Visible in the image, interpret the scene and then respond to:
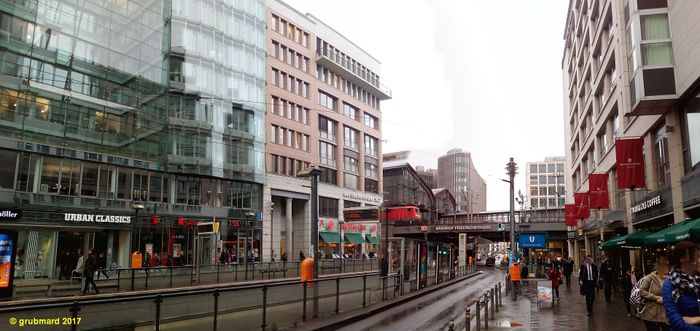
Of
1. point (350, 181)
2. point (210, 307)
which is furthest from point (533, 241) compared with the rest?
point (350, 181)

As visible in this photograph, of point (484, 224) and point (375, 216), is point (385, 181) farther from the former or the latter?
point (375, 216)

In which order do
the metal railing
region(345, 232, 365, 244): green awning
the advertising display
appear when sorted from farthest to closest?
region(345, 232, 365, 244): green awning < the advertising display < the metal railing

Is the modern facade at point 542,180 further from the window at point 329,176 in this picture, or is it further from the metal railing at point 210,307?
the metal railing at point 210,307

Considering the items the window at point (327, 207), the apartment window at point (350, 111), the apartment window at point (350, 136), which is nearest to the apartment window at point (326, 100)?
the apartment window at point (350, 111)

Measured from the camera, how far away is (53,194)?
32938 millimetres

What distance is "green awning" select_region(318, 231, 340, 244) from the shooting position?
5922cm

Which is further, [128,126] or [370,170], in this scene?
[370,170]

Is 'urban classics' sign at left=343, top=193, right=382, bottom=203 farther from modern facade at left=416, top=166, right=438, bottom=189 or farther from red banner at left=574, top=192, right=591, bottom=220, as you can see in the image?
modern facade at left=416, top=166, right=438, bottom=189

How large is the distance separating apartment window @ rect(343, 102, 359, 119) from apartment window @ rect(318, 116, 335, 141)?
10.7ft

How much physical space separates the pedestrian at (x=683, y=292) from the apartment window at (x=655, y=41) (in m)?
16.3

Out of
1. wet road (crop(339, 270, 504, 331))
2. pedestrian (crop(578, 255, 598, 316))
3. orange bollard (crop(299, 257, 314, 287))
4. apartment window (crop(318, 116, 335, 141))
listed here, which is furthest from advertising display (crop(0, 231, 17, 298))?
apartment window (crop(318, 116, 335, 141))

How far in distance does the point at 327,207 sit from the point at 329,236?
339 cm

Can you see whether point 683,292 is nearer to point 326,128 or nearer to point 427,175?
point 326,128

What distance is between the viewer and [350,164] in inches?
2653
